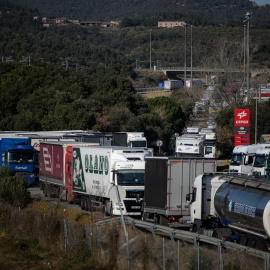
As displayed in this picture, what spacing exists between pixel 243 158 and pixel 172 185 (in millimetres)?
13756

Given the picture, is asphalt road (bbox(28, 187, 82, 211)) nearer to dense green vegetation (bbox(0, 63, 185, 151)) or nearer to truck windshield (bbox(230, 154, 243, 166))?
truck windshield (bbox(230, 154, 243, 166))

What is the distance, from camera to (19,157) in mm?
39344

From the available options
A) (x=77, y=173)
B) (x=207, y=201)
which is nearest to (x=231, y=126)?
(x=77, y=173)

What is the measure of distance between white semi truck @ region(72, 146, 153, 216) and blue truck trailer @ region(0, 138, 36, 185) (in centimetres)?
896

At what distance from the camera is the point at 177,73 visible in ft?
619

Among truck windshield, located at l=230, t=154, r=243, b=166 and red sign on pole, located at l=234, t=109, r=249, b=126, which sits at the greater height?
red sign on pole, located at l=234, t=109, r=249, b=126

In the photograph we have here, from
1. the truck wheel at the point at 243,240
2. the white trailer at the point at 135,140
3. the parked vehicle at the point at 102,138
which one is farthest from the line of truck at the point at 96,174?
the white trailer at the point at 135,140

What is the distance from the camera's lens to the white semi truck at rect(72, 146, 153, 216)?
26344mm

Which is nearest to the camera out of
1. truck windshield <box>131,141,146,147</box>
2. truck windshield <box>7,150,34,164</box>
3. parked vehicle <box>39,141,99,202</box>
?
parked vehicle <box>39,141,99,202</box>

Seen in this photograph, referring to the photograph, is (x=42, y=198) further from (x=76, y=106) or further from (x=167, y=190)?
(x=76, y=106)

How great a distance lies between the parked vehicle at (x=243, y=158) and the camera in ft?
119

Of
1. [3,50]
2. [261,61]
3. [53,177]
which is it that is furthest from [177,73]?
[53,177]

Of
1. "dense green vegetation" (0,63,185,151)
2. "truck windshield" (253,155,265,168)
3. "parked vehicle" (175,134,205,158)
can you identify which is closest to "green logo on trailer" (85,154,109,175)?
"truck windshield" (253,155,265,168)

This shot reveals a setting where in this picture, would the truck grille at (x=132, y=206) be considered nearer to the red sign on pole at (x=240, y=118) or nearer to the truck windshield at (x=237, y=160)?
the truck windshield at (x=237, y=160)
